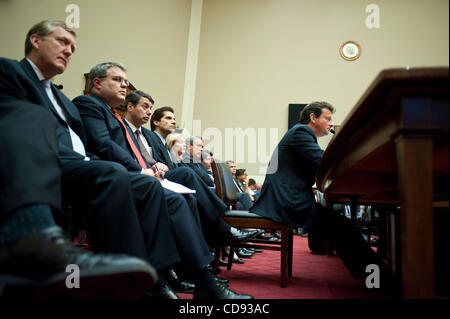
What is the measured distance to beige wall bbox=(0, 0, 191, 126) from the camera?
2934 millimetres

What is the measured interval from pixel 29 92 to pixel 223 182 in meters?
1.62

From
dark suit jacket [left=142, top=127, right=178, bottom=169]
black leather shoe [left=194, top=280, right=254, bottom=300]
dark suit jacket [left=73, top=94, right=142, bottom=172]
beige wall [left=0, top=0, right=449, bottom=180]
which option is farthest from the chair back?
beige wall [left=0, top=0, right=449, bottom=180]

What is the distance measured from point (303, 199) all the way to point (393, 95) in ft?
4.41

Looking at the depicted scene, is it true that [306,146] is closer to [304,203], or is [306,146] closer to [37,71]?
[304,203]

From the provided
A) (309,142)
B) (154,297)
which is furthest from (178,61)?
(154,297)

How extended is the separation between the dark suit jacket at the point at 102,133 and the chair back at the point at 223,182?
81 centimetres

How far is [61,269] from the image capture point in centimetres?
81

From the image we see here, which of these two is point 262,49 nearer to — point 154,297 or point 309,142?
point 309,142

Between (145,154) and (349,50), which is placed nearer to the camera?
(145,154)

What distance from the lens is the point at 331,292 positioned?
1.86m

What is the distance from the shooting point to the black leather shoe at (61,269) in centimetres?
78

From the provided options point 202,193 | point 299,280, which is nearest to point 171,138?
point 202,193

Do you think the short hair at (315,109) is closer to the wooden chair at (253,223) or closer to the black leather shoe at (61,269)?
the wooden chair at (253,223)

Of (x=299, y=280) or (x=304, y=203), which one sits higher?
(x=304, y=203)
